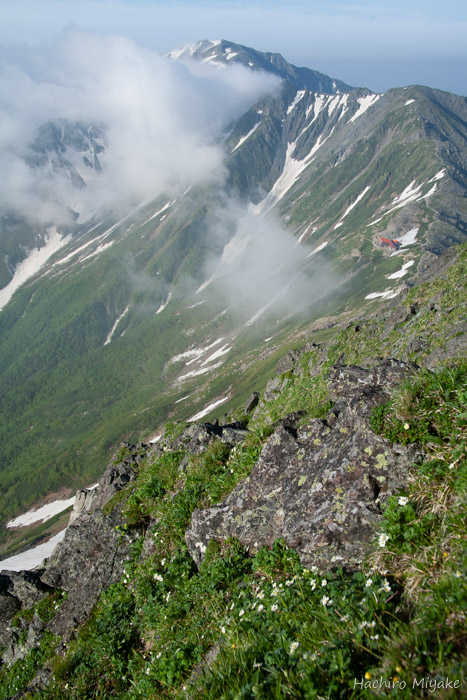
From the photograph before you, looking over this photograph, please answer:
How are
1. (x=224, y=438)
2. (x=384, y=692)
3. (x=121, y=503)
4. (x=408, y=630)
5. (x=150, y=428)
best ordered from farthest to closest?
(x=150, y=428) < (x=121, y=503) < (x=224, y=438) < (x=408, y=630) < (x=384, y=692)

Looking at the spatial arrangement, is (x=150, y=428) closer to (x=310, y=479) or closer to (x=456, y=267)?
(x=456, y=267)

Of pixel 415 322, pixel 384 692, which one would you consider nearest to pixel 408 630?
pixel 384 692

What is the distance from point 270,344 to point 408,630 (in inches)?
7564

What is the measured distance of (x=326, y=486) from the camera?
8117 millimetres

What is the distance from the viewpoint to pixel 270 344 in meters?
196

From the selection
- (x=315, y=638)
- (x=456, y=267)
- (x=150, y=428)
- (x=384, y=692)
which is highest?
(x=384, y=692)

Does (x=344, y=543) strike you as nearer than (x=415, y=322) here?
Yes

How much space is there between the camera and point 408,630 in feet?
14.1

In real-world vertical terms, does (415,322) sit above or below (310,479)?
below

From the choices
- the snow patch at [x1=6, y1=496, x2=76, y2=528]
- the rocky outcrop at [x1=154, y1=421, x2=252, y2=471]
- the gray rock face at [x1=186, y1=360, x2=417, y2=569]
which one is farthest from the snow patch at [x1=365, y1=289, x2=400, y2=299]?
the gray rock face at [x1=186, y1=360, x2=417, y2=569]

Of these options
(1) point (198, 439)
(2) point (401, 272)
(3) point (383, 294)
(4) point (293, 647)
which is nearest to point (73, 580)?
(1) point (198, 439)

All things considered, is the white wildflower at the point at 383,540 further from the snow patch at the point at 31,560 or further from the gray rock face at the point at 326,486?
the snow patch at the point at 31,560

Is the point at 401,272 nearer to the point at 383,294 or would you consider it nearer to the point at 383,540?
the point at 383,294

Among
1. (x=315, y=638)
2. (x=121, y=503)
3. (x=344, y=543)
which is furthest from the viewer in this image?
(x=121, y=503)
